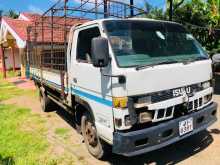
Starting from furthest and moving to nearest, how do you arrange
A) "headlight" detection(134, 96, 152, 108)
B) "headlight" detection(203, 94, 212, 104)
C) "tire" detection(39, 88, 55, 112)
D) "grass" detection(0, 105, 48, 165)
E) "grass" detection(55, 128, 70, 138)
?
1. "tire" detection(39, 88, 55, 112)
2. "grass" detection(55, 128, 70, 138)
3. "grass" detection(0, 105, 48, 165)
4. "headlight" detection(203, 94, 212, 104)
5. "headlight" detection(134, 96, 152, 108)

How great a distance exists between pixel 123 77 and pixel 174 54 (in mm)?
1327

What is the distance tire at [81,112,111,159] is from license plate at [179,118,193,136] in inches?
48.9

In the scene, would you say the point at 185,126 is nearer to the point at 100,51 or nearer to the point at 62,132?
the point at 100,51

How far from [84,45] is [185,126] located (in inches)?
88.4

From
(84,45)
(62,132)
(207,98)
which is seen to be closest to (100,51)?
(84,45)

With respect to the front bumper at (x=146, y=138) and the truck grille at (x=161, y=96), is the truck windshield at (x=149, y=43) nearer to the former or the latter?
the truck grille at (x=161, y=96)

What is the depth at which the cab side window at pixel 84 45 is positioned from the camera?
4941 mm

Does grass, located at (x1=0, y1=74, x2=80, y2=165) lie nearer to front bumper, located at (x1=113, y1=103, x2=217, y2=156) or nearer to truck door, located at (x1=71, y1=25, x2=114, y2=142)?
truck door, located at (x1=71, y1=25, x2=114, y2=142)

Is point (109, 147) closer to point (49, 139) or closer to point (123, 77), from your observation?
point (123, 77)

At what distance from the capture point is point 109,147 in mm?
4777

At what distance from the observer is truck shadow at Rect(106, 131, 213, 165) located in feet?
15.6

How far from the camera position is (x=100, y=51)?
12.7 feet

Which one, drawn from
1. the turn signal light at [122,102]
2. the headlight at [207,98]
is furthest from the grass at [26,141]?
the headlight at [207,98]

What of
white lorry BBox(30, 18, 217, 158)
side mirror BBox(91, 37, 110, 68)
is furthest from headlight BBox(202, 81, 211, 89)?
side mirror BBox(91, 37, 110, 68)
